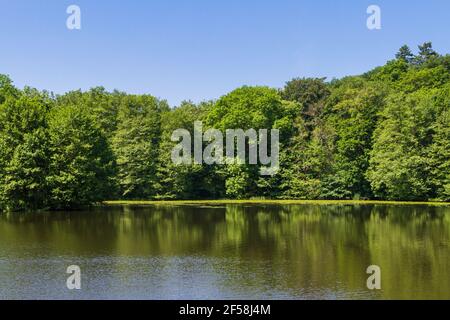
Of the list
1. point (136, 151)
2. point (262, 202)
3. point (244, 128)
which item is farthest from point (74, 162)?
point (244, 128)

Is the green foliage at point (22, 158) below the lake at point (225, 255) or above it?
above

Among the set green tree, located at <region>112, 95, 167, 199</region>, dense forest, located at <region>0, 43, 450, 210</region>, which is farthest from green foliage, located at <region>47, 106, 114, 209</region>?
green tree, located at <region>112, 95, 167, 199</region>

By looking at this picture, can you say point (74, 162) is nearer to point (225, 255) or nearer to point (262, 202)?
point (262, 202)

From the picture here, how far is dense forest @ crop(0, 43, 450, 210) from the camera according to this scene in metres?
58.7

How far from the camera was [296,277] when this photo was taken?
24.7m

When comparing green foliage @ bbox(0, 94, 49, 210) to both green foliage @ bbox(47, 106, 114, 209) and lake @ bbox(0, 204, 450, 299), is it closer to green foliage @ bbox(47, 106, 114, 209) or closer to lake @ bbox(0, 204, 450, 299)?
green foliage @ bbox(47, 106, 114, 209)

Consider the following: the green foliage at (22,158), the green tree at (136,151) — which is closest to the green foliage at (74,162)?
the green foliage at (22,158)

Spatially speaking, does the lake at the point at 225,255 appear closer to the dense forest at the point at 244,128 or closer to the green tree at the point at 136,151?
the dense forest at the point at 244,128

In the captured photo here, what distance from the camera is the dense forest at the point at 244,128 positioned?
193 ft

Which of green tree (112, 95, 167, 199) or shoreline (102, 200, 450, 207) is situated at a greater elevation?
green tree (112, 95, 167, 199)

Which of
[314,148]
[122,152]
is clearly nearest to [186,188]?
[122,152]

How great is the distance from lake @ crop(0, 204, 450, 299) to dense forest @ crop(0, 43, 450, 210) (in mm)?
7421

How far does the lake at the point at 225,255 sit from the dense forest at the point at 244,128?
24.3 ft
